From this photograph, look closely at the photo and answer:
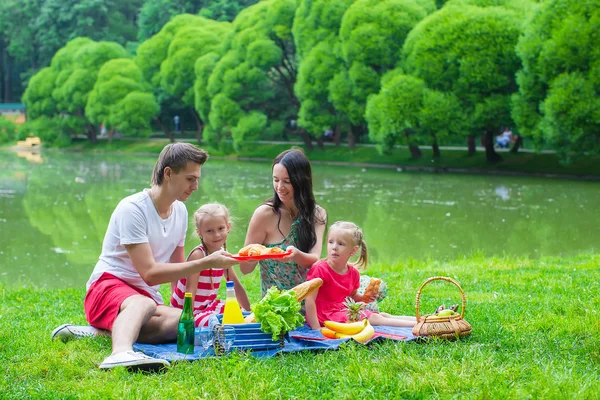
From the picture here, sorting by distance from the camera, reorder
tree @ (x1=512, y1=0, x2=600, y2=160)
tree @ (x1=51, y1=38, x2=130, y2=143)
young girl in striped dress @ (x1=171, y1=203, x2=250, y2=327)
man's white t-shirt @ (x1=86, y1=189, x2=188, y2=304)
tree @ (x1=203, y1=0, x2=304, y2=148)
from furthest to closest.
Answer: tree @ (x1=51, y1=38, x2=130, y2=143) < tree @ (x1=203, y1=0, x2=304, y2=148) < tree @ (x1=512, y1=0, x2=600, y2=160) < young girl in striped dress @ (x1=171, y1=203, x2=250, y2=327) < man's white t-shirt @ (x1=86, y1=189, x2=188, y2=304)

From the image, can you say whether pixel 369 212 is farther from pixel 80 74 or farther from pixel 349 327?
pixel 80 74

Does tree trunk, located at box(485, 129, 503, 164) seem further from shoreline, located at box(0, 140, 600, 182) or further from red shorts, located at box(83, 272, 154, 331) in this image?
red shorts, located at box(83, 272, 154, 331)

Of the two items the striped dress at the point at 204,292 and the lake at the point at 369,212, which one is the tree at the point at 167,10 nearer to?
the lake at the point at 369,212

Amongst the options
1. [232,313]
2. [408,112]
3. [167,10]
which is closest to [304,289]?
[232,313]

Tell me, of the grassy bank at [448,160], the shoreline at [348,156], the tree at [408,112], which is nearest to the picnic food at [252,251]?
the shoreline at [348,156]

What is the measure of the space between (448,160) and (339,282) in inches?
1033

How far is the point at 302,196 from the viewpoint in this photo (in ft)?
17.2

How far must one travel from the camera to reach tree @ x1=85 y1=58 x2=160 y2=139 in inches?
1737

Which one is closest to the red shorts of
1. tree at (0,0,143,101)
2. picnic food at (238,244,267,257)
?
picnic food at (238,244,267,257)

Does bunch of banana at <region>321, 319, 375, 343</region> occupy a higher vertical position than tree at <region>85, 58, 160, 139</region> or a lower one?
lower

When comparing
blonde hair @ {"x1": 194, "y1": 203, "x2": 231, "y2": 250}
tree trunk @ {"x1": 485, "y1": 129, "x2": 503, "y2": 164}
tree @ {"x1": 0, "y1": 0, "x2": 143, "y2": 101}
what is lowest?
tree trunk @ {"x1": 485, "y1": 129, "x2": 503, "y2": 164}

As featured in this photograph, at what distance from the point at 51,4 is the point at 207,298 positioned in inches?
2425

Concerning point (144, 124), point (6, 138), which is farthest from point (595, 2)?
point (6, 138)

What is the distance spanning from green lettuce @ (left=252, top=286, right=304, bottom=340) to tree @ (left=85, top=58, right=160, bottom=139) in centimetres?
4054
